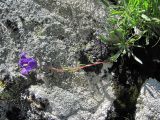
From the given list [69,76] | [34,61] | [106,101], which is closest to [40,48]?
[34,61]

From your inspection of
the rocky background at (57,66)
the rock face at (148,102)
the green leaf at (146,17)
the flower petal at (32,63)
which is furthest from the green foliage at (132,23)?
the flower petal at (32,63)

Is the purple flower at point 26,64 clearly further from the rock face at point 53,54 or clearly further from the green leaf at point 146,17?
the green leaf at point 146,17

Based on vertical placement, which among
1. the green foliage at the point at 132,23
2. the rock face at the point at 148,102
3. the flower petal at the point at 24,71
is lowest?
the rock face at the point at 148,102

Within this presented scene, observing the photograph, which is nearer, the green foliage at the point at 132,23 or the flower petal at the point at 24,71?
the flower petal at the point at 24,71

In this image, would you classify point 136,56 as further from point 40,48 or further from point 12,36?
point 12,36

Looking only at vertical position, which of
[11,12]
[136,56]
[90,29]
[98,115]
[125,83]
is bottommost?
[98,115]

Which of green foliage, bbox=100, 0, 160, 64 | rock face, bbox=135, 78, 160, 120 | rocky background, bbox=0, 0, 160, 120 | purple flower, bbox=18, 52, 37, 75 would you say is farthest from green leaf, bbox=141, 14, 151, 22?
purple flower, bbox=18, 52, 37, 75
